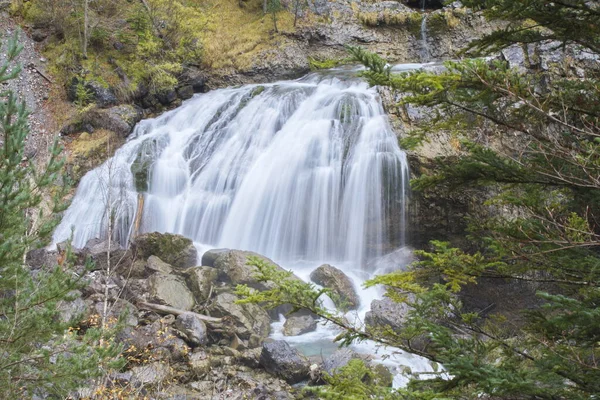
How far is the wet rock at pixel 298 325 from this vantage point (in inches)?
436

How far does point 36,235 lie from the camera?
459cm

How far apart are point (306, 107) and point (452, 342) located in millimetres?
16117

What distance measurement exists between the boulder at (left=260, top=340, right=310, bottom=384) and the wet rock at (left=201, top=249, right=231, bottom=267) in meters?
4.50

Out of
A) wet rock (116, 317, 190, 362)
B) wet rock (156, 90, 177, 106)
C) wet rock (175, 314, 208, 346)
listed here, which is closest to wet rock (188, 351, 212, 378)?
wet rock (116, 317, 190, 362)

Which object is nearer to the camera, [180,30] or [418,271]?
[418,271]

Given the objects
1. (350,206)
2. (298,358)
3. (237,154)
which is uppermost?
(237,154)

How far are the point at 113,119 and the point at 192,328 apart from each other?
12.9 m

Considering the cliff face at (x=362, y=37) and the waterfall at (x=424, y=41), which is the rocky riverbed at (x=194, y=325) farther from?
the waterfall at (x=424, y=41)

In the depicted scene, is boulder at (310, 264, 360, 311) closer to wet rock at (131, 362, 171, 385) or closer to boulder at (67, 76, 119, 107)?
wet rock at (131, 362, 171, 385)

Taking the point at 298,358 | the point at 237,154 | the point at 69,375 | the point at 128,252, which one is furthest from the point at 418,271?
the point at 237,154

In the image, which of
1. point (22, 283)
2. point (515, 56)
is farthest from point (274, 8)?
point (22, 283)

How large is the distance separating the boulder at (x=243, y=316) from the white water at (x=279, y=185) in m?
2.67

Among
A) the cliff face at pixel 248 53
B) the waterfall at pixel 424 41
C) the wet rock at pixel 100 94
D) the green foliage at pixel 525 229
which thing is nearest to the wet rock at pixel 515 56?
the cliff face at pixel 248 53

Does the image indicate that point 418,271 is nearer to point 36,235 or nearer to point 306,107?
point 36,235
